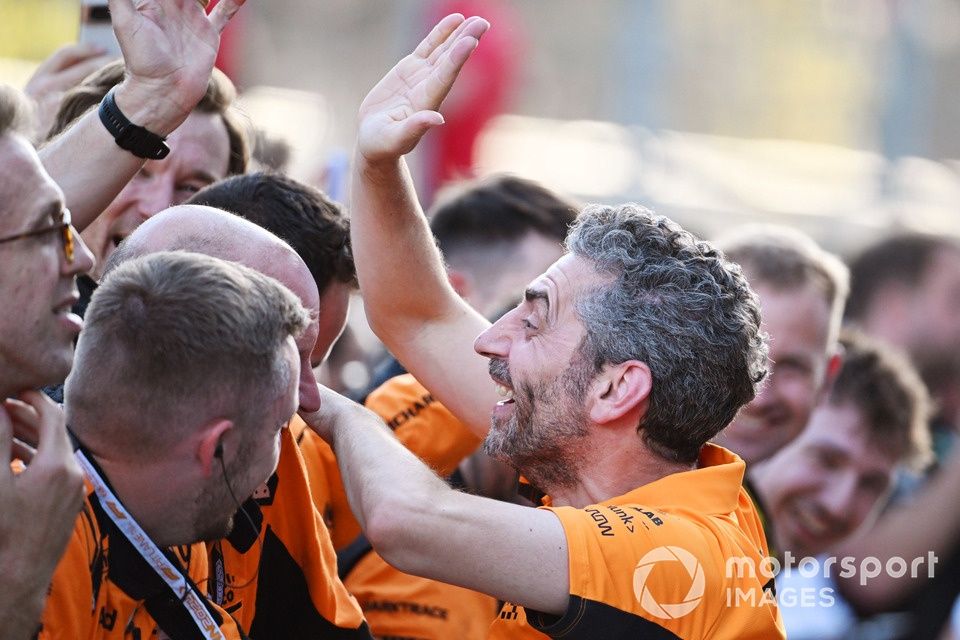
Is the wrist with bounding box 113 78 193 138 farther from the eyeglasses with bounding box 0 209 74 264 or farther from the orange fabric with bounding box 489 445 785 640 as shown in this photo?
the orange fabric with bounding box 489 445 785 640

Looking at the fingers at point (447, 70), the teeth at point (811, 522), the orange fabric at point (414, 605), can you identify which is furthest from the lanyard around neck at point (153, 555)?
the teeth at point (811, 522)

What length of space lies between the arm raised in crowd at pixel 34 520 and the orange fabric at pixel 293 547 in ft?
2.25

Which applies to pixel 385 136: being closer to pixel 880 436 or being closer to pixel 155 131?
pixel 155 131

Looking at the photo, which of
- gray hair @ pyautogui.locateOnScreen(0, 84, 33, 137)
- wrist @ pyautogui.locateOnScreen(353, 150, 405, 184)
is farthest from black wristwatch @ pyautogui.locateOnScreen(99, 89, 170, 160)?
gray hair @ pyautogui.locateOnScreen(0, 84, 33, 137)

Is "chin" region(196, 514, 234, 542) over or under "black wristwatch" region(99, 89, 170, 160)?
under

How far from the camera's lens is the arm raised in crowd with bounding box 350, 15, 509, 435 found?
122 inches

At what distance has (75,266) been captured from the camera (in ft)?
7.83

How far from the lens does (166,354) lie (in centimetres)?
229

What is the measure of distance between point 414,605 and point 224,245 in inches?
65.5

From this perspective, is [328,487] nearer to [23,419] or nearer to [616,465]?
[616,465]

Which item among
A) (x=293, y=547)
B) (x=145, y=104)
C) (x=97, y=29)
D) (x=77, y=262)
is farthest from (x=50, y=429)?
(x=97, y=29)

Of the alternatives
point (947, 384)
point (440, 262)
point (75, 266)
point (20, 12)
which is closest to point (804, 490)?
point (947, 384)

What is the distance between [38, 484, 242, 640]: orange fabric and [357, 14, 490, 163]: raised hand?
3.81ft

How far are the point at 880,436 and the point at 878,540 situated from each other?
90 cm
